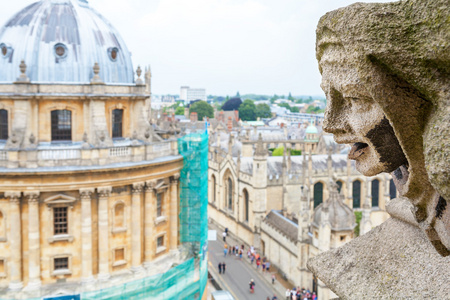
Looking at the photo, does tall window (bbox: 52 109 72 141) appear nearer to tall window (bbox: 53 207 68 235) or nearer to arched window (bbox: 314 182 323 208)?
tall window (bbox: 53 207 68 235)

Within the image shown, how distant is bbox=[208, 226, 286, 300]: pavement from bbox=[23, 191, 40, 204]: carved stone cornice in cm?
1484

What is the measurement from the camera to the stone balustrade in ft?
72.5

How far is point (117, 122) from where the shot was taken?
27.1 metres

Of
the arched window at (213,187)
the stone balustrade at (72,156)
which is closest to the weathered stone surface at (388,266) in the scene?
the stone balustrade at (72,156)

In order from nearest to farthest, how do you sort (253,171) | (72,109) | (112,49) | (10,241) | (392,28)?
(392,28) < (10,241) < (72,109) < (112,49) < (253,171)

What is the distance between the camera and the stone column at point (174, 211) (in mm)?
27547

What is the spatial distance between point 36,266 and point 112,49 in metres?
12.7

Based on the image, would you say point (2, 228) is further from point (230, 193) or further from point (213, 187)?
point (213, 187)

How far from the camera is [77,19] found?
84.6 ft

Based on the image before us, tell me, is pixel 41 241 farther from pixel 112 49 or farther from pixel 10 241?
pixel 112 49

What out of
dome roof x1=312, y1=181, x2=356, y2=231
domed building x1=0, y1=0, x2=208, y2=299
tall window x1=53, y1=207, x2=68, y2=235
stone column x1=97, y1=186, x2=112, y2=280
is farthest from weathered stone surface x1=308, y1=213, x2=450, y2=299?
dome roof x1=312, y1=181, x2=356, y2=231

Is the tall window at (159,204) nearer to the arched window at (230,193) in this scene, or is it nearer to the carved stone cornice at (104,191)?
the carved stone cornice at (104,191)

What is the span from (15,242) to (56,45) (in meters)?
10.6

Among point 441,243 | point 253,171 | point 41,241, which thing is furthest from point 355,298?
point 253,171
